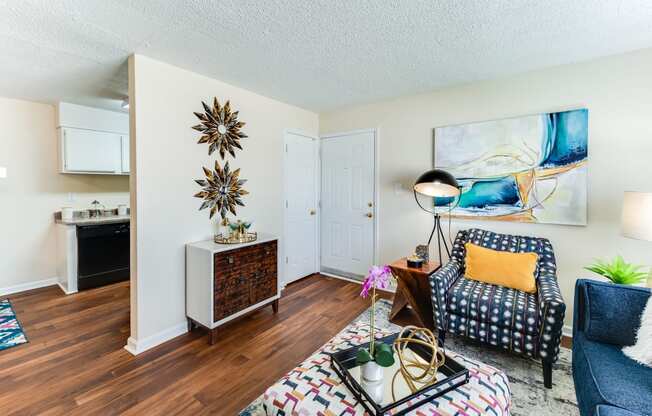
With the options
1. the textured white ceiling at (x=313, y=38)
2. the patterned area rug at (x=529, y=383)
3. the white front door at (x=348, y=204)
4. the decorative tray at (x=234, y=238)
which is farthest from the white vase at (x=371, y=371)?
the white front door at (x=348, y=204)

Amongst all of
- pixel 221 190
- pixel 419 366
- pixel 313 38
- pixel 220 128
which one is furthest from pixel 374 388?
pixel 220 128

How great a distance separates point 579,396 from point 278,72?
2.89m

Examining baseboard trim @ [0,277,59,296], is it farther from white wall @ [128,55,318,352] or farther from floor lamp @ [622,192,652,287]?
floor lamp @ [622,192,652,287]

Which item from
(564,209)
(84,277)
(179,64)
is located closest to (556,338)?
(564,209)

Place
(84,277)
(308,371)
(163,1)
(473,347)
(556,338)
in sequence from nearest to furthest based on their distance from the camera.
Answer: (308,371) → (163,1) → (556,338) → (473,347) → (84,277)

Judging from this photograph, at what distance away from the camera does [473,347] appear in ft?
7.53

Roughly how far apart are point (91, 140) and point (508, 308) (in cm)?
478

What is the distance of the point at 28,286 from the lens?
3.58 m

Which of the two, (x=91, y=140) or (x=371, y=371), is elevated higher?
(x=91, y=140)

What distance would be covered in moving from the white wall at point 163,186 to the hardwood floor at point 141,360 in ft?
1.03

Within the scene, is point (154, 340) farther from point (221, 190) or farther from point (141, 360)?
point (221, 190)

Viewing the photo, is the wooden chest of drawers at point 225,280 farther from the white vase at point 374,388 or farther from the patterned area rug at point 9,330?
the white vase at point 374,388

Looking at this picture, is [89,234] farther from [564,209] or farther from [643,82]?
[643,82]

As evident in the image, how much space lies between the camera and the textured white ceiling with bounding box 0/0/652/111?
170cm
